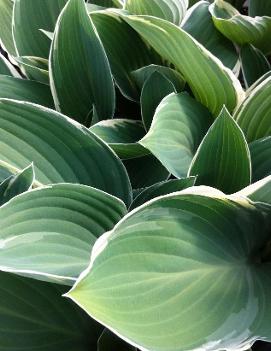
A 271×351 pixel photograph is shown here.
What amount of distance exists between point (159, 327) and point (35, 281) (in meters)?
0.18

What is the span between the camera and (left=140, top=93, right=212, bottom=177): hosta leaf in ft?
1.91

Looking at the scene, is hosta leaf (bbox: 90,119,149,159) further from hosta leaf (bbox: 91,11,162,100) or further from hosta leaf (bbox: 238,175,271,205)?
hosta leaf (bbox: 238,175,271,205)

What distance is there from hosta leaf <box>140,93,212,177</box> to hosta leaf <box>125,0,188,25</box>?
18cm

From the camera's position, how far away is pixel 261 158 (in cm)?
62

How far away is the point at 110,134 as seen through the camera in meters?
0.69

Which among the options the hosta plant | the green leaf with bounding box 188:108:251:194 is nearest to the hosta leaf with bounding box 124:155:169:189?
the hosta plant

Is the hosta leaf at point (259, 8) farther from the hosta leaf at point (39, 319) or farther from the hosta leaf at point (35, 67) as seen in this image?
the hosta leaf at point (39, 319)

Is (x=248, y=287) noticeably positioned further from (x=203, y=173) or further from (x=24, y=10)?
(x=24, y=10)

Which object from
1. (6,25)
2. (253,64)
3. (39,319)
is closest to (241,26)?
(253,64)

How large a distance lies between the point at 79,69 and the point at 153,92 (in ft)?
0.34

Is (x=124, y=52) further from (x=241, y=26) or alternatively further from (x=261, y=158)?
(x=261, y=158)

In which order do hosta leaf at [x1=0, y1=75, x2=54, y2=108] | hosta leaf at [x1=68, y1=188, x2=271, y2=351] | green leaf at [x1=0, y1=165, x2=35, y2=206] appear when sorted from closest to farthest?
hosta leaf at [x1=68, y1=188, x2=271, y2=351] → green leaf at [x1=0, y1=165, x2=35, y2=206] → hosta leaf at [x1=0, y1=75, x2=54, y2=108]

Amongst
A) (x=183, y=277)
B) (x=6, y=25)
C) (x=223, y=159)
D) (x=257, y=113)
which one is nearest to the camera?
(x=183, y=277)

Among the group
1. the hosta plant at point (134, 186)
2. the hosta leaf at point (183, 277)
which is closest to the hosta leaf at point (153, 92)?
the hosta plant at point (134, 186)
